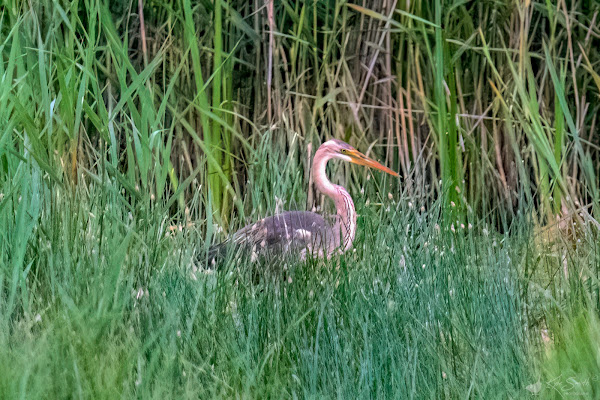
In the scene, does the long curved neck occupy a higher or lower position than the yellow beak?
lower

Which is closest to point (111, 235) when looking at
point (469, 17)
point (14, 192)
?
point (14, 192)

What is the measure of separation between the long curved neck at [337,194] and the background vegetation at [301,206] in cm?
8

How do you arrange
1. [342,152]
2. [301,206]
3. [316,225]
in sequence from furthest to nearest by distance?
1. [342,152]
2. [301,206]
3. [316,225]

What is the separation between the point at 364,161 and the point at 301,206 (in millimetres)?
354

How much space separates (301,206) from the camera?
3127 mm

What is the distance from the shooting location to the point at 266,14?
3.49 meters

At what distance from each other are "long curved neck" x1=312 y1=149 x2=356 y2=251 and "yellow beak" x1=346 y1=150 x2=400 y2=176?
9 cm

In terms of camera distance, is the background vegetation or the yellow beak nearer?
the background vegetation

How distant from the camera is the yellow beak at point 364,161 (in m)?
3.28

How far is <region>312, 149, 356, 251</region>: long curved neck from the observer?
3.12 metres

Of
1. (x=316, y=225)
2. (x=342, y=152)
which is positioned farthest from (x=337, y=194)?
(x=316, y=225)

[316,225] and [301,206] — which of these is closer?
[316,225]

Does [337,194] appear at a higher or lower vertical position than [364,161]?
lower

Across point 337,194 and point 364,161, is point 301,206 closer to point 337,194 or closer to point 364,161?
point 337,194
